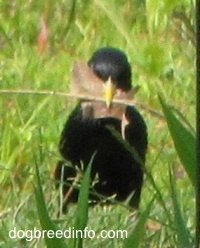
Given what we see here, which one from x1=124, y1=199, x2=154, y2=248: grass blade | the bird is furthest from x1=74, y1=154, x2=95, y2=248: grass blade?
the bird

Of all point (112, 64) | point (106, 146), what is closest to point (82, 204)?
point (106, 146)

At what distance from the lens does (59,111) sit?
3428mm

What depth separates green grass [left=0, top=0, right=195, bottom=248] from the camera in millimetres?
2062

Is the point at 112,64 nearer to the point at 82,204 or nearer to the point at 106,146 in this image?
the point at 106,146

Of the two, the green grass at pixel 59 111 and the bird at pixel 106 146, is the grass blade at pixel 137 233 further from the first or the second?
the bird at pixel 106 146

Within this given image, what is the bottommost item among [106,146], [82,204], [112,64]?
[106,146]

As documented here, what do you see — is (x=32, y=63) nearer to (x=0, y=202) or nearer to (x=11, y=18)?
(x=11, y=18)

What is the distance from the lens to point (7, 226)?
2.04 metres

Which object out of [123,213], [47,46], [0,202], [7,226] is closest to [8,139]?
[0,202]

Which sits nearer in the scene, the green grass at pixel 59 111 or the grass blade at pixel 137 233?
the grass blade at pixel 137 233

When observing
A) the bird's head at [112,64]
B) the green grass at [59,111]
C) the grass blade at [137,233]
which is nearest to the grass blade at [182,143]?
the grass blade at [137,233]

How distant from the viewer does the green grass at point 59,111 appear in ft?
6.77

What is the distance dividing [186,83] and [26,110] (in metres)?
0.63

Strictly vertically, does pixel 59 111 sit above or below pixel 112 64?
below
